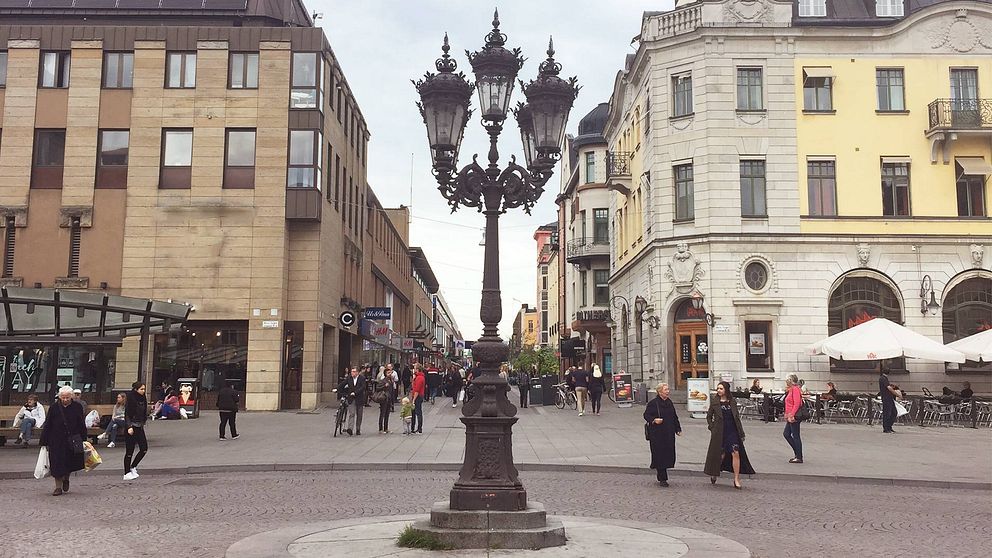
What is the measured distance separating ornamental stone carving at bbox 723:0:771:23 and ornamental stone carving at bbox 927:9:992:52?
6.67 metres

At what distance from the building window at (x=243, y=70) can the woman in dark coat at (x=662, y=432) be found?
24474 millimetres

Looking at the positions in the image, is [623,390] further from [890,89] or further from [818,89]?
[890,89]

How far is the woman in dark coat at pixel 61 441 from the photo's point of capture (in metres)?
12.4

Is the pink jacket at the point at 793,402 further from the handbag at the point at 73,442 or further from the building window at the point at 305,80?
the building window at the point at 305,80

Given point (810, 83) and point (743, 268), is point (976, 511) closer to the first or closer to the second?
point (743, 268)

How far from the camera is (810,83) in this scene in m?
33.2

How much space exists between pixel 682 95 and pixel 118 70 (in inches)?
883

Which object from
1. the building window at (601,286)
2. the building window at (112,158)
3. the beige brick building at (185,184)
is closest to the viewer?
the beige brick building at (185,184)

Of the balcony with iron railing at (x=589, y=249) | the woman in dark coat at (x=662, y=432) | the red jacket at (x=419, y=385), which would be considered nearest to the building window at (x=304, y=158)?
the red jacket at (x=419, y=385)

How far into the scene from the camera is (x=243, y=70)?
110 feet

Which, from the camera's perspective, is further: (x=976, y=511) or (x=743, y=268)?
(x=743, y=268)

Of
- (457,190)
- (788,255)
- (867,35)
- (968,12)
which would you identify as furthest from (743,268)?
(457,190)

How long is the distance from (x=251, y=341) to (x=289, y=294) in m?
2.58

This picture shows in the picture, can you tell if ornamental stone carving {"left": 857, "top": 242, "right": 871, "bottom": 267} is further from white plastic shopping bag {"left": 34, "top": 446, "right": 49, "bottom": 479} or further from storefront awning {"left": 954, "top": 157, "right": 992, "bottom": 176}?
white plastic shopping bag {"left": 34, "top": 446, "right": 49, "bottom": 479}
